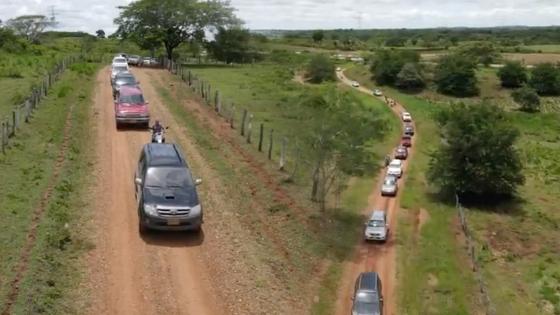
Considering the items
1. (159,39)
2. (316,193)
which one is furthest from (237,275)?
(159,39)

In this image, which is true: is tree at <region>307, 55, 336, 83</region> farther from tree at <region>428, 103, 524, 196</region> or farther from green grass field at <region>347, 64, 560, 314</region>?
tree at <region>428, 103, 524, 196</region>

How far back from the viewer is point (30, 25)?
122562mm

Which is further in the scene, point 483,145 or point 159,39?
point 159,39

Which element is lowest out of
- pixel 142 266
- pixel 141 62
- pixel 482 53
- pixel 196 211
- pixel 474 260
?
pixel 474 260

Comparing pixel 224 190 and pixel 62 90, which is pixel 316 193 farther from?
pixel 62 90

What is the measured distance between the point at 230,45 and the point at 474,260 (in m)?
64.4

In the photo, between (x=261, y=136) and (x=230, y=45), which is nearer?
(x=261, y=136)

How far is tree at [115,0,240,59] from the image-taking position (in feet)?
264

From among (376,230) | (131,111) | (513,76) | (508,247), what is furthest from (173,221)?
(513,76)

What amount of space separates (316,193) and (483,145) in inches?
653

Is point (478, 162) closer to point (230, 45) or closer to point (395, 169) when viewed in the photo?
point (395, 169)

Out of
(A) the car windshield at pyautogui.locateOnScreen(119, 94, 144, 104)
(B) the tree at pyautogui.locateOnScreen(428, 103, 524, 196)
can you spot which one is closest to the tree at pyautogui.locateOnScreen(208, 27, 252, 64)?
(B) the tree at pyautogui.locateOnScreen(428, 103, 524, 196)

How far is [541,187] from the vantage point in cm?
4856

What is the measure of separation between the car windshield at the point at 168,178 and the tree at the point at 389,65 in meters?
82.4
